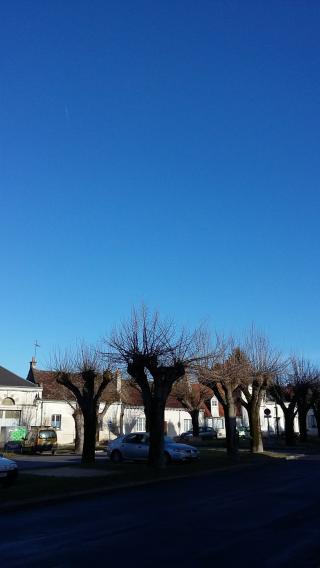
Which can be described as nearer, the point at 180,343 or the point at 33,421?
the point at 180,343

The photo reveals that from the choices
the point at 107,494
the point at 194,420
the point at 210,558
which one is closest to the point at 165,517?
the point at 210,558

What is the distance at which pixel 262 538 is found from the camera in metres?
8.66

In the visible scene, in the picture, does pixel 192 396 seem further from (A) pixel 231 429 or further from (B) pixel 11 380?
(A) pixel 231 429

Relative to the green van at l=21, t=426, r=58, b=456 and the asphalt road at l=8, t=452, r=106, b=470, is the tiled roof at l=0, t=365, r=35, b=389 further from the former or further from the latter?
the asphalt road at l=8, t=452, r=106, b=470

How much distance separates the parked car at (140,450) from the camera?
2602cm

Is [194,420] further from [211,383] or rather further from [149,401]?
[149,401]

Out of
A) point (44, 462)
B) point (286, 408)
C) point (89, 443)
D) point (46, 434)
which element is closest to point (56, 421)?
point (46, 434)

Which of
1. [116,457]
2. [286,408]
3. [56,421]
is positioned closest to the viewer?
[116,457]

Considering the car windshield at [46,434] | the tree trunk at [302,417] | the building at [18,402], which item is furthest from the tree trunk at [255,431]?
the building at [18,402]

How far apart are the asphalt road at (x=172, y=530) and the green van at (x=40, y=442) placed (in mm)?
24798

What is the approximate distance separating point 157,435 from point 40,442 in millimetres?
18543

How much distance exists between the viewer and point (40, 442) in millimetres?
38844

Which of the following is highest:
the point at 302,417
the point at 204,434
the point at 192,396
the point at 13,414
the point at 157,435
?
the point at 192,396

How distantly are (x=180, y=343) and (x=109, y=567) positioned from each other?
18882 millimetres
